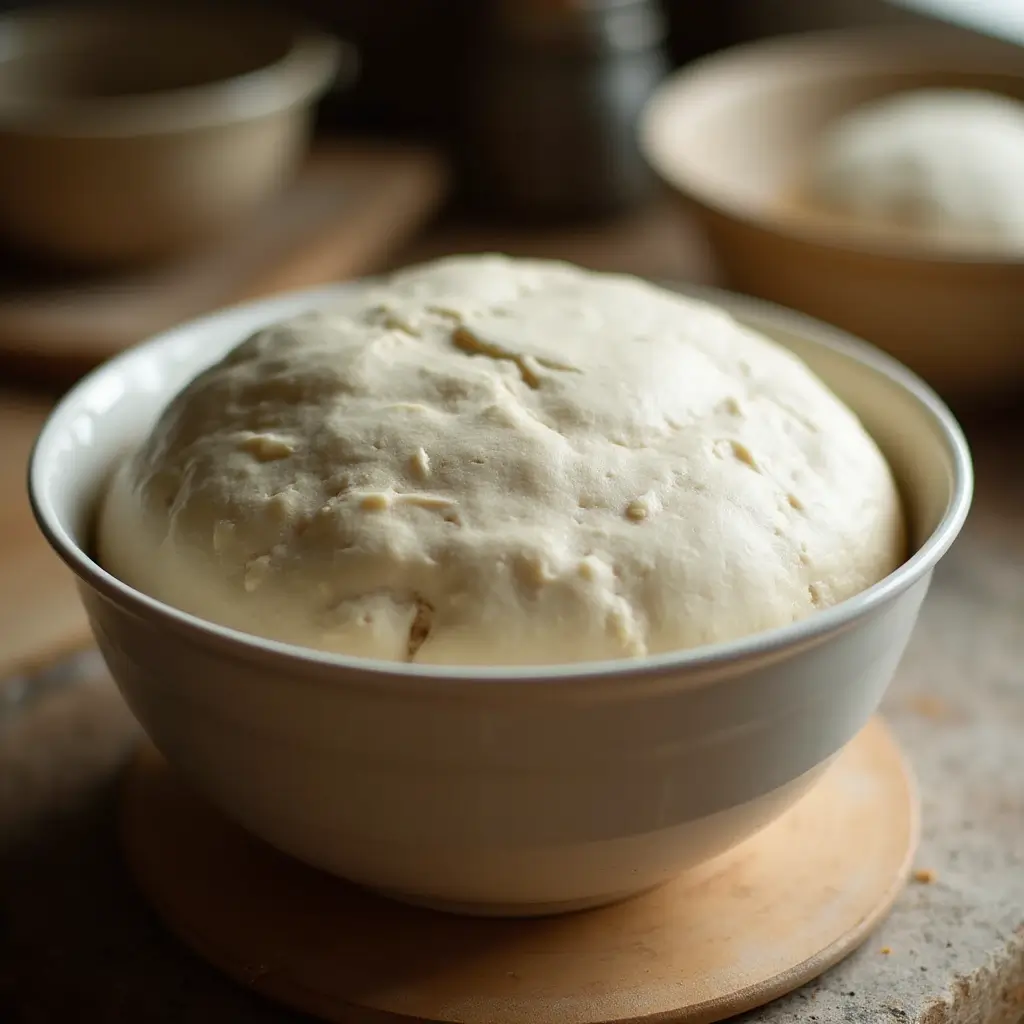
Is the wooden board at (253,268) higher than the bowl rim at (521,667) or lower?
lower

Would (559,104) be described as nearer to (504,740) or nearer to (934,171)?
(934,171)

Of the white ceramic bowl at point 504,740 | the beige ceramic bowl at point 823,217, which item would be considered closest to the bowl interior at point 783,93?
the beige ceramic bowl at point 823,217

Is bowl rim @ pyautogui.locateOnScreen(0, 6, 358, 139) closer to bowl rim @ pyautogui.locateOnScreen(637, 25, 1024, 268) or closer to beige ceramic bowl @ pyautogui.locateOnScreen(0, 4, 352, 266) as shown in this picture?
beige ceramic bowl @ pyautogui.locateOnScreen(0, 4, 352, 266)

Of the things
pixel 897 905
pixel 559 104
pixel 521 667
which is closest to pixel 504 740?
pixel 521 667

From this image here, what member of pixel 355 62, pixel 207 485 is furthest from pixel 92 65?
pixel 207 485

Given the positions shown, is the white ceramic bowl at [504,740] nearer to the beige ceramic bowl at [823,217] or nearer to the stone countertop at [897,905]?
the stone countertop at [897,905]

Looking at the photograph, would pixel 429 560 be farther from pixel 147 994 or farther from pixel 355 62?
pixel 355 62
